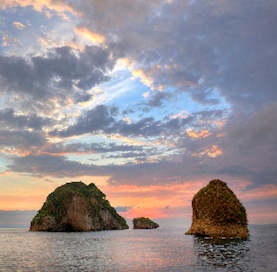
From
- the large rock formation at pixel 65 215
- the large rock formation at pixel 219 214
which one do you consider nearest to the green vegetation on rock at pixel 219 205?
the large rock formation at pixel 219 214

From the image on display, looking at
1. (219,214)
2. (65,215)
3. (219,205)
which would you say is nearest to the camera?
(219,214)

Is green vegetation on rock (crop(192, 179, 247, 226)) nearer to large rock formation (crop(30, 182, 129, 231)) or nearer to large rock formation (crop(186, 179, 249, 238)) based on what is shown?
large rock formation (crop(186, 179, 249, 238))

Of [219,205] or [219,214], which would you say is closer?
[219,214]

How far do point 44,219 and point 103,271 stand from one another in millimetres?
127065

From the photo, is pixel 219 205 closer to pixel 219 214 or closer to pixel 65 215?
pixel 219 214

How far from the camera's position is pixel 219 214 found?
60.9 metres

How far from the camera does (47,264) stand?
2842 cm

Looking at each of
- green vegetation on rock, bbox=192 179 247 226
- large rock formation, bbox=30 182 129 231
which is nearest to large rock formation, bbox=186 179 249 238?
green vegetation on rock, bbox=192 179 247 226

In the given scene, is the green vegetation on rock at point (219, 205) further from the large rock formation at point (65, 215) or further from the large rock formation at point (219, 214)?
the large rock formation at point (65, 215)

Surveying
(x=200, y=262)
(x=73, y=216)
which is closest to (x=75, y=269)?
(x=200, y=262)

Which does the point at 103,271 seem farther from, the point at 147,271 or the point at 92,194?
the point at 92,194

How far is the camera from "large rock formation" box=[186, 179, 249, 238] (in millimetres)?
60250

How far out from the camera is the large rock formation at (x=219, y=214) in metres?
60.2

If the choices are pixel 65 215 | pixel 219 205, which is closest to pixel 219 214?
pixel 219 205
